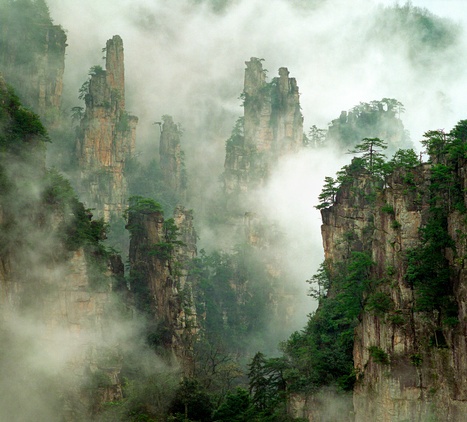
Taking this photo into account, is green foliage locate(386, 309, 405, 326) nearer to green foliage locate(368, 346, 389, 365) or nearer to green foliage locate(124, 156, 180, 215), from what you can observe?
green foliage locate(368, 346, 389, 365)

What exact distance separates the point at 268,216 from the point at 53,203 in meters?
37.0

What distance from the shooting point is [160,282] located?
186 ft

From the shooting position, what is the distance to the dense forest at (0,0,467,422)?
38531mm

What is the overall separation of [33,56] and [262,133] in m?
26.1

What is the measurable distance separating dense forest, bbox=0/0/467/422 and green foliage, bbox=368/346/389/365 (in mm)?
112

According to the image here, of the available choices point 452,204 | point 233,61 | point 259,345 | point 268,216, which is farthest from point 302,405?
point 233,61

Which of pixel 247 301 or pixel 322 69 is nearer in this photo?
pixel 247 301

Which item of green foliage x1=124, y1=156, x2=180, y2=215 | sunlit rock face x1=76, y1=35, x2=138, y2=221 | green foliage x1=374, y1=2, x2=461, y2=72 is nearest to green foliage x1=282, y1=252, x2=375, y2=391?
sunlit rock face x1=76, y1=35, x2=138, y2=221

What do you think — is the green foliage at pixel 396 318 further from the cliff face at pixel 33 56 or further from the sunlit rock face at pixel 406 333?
the cliff face at pixel 33 56

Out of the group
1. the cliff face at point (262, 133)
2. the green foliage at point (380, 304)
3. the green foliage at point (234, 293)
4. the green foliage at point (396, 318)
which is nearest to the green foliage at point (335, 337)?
the green foliage at point (380, 304)

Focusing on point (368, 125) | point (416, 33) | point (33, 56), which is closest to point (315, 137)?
point (368, 125)

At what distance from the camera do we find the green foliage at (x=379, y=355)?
38.8 meters

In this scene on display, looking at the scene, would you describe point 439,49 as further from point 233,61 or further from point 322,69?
point 233,61

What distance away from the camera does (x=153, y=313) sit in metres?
55.5
